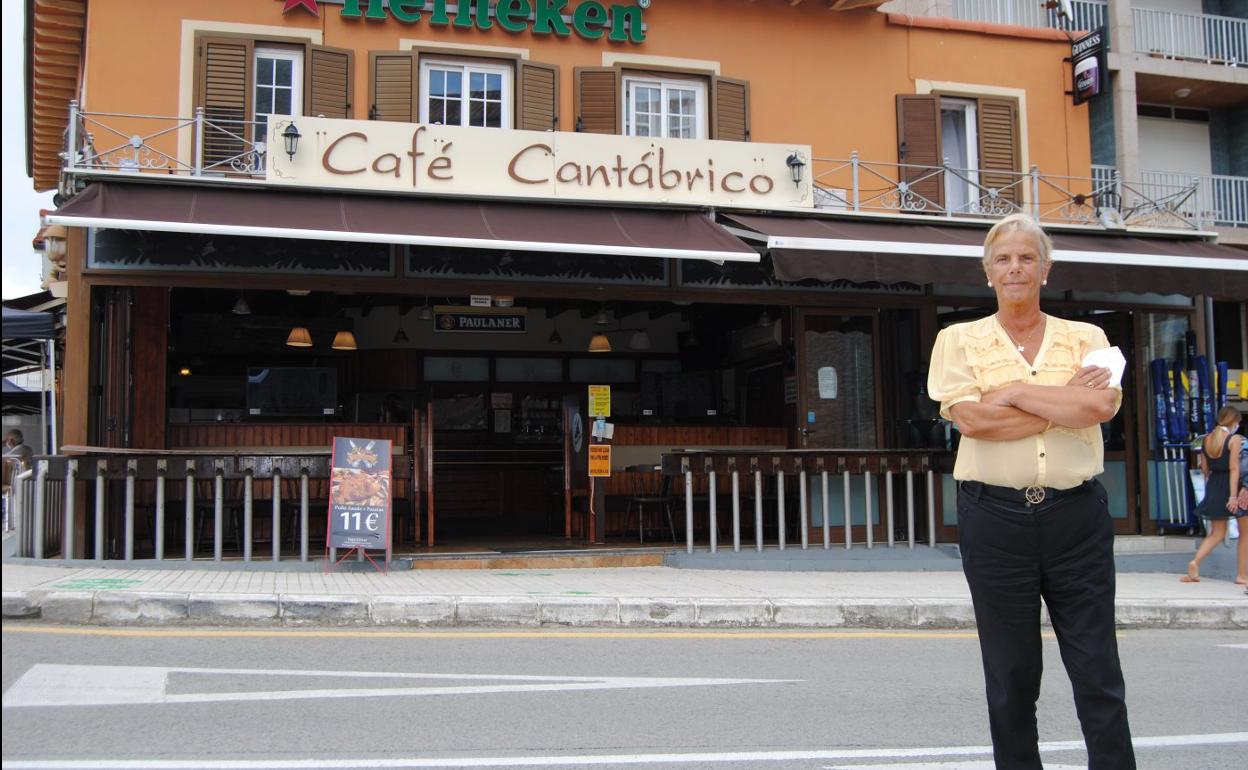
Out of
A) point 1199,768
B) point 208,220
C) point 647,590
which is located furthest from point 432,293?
point 1199,768

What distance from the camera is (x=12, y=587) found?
320 inches

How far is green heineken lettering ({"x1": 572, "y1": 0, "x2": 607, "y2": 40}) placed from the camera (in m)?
13.3

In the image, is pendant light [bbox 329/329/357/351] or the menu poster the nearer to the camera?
the menu poster

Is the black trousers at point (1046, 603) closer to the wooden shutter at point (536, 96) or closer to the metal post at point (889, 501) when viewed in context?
the metal post at point (889, 501)

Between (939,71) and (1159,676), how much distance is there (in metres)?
9.95

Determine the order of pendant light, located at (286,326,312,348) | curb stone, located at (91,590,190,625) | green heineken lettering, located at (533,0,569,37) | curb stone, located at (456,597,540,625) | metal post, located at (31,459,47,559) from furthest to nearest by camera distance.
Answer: pendant light, located at (286,326,312,348), green heineken lettering, located at (533,0,569,37), metal post, located at (31,459,47,559), curb stone, located at (456,597,540,625), curb stone, located at (91,590,190,625)

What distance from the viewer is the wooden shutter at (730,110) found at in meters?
13.6

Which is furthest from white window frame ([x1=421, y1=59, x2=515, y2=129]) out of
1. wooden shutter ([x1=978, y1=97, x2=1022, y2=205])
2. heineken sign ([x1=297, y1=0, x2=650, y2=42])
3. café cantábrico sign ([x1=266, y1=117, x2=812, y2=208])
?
wooden shutter ([x1=978, y1=97, x2=1022, y2=205])

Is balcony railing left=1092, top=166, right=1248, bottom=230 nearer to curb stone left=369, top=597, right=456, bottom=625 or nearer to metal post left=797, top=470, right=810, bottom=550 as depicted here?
metal post left=797, top=470, right=810, bottom=550

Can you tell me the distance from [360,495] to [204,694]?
4.85 m

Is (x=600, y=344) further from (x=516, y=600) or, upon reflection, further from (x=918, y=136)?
(x=516, y=600)

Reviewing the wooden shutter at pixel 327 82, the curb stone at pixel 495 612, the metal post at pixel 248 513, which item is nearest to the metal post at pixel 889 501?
the curb stone at pixel 495 612

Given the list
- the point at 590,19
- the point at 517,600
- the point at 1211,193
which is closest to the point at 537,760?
the point at 517,600

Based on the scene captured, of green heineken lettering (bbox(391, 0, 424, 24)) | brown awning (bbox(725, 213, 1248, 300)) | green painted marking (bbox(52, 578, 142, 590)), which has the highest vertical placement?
green heineken lettering (bbox(391, 0, 424, 24))
